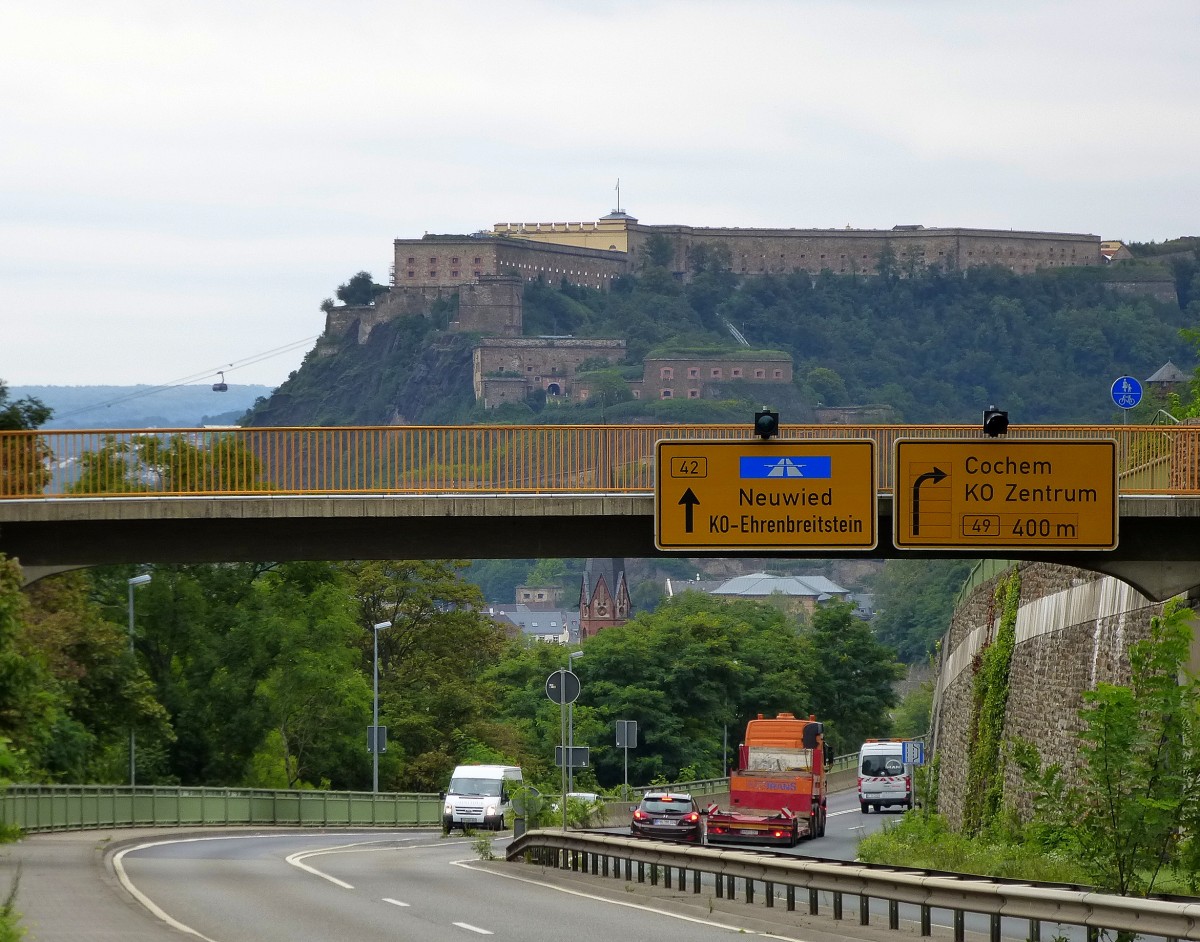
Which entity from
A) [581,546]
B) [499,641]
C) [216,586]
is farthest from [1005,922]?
[499,641]

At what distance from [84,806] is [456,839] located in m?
11.7

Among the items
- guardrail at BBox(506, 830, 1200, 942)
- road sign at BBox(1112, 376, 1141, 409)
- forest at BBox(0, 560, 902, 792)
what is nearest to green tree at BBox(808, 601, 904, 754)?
forest at BBox(0, 560, 902, 792)

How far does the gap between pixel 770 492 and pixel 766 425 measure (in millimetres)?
841

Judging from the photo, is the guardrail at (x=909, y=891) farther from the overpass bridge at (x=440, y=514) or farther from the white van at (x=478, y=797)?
the white van at (x=478, y=797)

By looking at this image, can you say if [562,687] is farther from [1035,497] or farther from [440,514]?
[1035,497]

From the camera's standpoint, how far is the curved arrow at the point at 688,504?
84.4 ft

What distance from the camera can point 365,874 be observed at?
96.8 ft

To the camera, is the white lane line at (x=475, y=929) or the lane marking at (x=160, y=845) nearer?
the white lane line at (x=475, y=929)

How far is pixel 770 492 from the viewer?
2555 centimetres

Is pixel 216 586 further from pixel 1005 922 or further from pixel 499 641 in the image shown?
pixel 1005 922

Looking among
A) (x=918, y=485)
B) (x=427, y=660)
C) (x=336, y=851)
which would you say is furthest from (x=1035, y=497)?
(x=427, y=660)

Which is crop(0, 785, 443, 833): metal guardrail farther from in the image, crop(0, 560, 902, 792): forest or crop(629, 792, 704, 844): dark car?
crop(629, 792, 704, 844): dark car

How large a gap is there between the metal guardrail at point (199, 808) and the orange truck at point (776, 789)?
12.9m

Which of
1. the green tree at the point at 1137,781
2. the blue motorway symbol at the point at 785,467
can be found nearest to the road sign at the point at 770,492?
the blue motorway symbol at the point at 785,467
